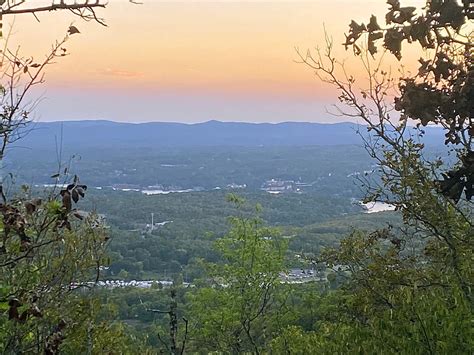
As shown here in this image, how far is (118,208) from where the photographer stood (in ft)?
154

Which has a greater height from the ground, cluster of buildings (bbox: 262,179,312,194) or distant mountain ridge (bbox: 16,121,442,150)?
distant mountain ridge (bbox: 16,121,442,150)

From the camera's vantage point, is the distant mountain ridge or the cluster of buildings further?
the distant mountain ridge

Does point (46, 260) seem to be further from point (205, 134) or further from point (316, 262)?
point (205, 134)

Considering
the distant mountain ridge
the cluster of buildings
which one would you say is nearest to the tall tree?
the cluster of buildings

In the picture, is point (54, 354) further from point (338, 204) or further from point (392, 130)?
point (338, 204)

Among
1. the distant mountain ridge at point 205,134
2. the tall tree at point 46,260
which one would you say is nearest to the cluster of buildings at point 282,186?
the distant mountain ridge at point 205,134

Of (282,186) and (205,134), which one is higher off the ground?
(205,134)

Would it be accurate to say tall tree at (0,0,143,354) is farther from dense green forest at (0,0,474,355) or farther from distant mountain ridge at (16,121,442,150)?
distant mountain ridge at (16,121,442,150)

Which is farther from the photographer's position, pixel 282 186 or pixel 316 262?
pixel 282 186

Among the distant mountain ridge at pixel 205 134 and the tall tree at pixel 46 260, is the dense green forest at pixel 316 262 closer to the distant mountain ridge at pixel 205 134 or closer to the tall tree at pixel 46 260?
the tall tree at pixel 46 260

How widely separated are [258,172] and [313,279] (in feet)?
195

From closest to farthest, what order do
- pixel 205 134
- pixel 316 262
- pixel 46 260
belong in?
pixel 46 260, pixel 316 262, pixel 205 134

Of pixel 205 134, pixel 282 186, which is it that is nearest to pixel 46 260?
pixel 282 186

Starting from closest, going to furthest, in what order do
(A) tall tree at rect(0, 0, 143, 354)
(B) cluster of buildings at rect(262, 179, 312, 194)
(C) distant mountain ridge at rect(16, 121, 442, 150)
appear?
(A) tall tree at rect(0, 0, 143, 354)
(B) cluster of buildings at rect(262, 179, 312, 194)
(C) distant mountain ridge at rect(16, 121, 442, 150)
